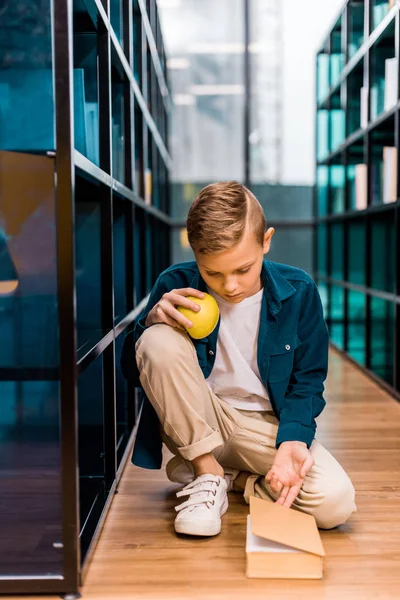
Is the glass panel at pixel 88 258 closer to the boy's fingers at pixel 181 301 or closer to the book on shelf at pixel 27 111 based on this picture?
the boy's fingers at pixel 181 301

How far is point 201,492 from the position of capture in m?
1.60

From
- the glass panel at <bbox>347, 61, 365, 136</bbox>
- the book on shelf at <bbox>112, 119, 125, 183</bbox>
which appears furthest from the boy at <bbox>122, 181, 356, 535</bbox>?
the glass panel at <bbox>347, 61, 365, 136</bbox>

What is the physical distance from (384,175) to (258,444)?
80.4 inches

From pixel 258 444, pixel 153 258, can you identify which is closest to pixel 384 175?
pixel 153 258

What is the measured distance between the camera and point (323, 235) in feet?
17.1

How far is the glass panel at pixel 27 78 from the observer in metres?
1.23

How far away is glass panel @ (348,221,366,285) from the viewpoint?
4.01 metres

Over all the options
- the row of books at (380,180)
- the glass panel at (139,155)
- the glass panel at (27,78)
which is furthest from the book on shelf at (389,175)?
the glass panel at (27,78)

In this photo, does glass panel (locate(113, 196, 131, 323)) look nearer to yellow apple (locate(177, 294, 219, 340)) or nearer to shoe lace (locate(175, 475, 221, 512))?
yellow apple (locate(177, 294, 219, 340))

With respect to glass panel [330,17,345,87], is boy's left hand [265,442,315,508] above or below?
below

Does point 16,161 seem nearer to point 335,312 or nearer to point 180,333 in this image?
point 180,333

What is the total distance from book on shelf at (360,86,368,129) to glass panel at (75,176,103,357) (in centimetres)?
218

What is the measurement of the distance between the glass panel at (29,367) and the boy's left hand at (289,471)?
49 centimetres

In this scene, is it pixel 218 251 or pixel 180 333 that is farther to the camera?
pixel 180 333
